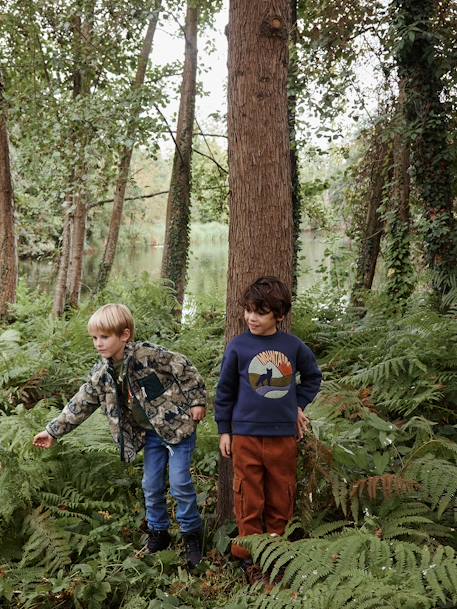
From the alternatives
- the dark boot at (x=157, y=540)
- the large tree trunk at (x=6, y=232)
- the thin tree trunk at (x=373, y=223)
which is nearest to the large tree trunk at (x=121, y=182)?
the large tree trunk at (x=6, y=232)

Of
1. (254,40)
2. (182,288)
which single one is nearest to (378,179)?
(182,288)

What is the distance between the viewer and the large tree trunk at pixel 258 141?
3.17m

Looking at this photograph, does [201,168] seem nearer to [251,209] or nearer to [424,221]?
[424,221]

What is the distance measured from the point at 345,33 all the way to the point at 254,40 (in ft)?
18.2

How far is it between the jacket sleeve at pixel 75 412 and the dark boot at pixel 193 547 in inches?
37.2

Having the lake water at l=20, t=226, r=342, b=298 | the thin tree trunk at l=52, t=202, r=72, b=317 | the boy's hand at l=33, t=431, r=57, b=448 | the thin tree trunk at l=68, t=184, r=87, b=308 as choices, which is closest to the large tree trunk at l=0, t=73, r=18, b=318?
the thin tree trunk at l=52, t=202, r=72, b=317

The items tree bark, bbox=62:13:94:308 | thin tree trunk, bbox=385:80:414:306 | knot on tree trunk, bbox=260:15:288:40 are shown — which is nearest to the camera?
knot on tree trunk, bbox=260:15:288:40

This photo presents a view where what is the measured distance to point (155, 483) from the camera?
3.36m

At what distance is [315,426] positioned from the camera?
3350 mm

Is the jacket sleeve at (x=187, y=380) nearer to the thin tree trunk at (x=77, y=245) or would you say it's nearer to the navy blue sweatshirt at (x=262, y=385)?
the navy blue sweatshirt at (x=262, y=385)

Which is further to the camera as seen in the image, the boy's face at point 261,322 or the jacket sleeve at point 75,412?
the jacket sleeve at point 75,412

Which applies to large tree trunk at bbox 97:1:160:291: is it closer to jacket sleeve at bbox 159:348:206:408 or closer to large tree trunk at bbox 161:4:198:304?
large tree trunk at bbox 161:4:198:304

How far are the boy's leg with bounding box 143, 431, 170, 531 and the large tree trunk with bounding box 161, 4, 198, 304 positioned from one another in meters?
7.20

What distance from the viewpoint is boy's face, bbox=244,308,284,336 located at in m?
2.96
